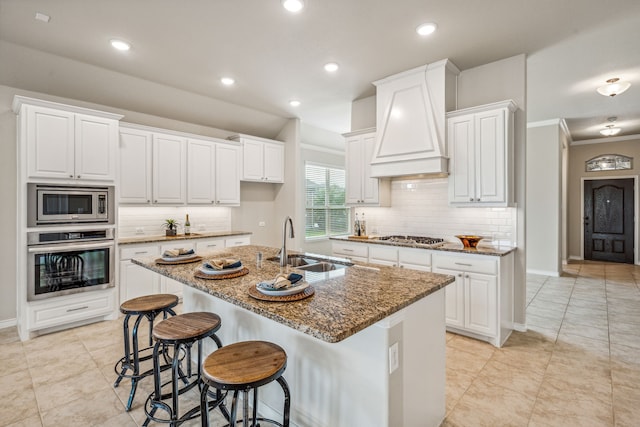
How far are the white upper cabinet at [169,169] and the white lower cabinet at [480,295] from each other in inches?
148

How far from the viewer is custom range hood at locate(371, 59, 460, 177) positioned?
3695 millimetres

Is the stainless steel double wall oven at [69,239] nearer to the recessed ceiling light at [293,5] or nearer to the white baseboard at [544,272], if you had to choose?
the recessed ceiling light at [293,5]

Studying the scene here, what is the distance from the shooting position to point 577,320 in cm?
393

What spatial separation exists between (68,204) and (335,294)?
138 inches

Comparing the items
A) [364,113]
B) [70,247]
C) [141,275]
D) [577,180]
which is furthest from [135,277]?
[577,180]

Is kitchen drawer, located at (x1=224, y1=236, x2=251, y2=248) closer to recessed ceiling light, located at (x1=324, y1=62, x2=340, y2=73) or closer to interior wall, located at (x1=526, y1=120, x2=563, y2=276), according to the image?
recessed ceiling light, located at (x1=324, y1=62, x2=340, y2=73)

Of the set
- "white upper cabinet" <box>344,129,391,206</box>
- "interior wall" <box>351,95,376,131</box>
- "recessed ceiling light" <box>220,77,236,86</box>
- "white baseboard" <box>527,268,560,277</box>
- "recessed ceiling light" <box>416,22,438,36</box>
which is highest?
"recessed ceiling light" <box>220,77,236,86</box>

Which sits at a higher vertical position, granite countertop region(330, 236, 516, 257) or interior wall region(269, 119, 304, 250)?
interior wall region(269, 119, 304, 250)

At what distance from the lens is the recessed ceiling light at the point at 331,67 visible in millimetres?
3793

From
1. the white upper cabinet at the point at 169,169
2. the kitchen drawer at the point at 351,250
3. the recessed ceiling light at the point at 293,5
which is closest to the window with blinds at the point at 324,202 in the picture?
the kitchen drawer at the point at 351,250

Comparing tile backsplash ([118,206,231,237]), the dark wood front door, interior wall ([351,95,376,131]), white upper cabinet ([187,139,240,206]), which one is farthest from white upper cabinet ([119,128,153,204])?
the dark wood front door

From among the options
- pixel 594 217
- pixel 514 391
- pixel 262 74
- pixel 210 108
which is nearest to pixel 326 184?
pixel 210 108

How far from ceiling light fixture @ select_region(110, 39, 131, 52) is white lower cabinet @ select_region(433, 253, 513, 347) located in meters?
3.94

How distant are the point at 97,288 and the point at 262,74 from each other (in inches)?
129
